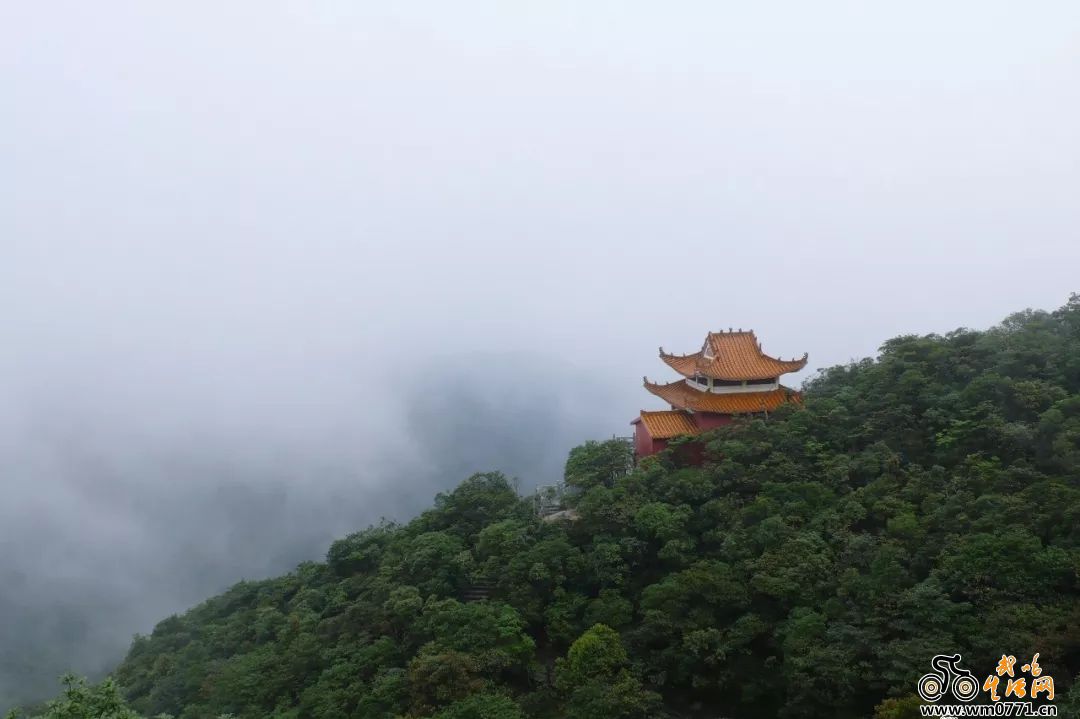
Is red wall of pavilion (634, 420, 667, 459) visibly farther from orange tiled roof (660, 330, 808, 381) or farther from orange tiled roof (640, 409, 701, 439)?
orange tiled roof (660, 330, 808, 381)

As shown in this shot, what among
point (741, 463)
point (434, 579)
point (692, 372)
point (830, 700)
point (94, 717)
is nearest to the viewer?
point (94, 717)

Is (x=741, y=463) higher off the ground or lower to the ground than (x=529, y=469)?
lower

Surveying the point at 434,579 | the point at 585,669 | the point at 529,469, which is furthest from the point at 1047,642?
the point at 529,469

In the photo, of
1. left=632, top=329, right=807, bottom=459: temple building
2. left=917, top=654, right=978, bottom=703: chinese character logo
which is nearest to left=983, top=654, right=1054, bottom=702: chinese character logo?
left=917, top=654, right=978, bottom=703: chinese character logo

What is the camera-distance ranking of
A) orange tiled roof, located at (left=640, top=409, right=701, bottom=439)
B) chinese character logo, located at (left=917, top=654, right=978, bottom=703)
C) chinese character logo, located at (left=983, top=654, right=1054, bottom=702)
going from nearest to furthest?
chinese character logo, located at (left=983, top=654, right=1054, bottom=702) → chinese character logo, located at (left=917, top=654, right=978, bottom=703) → orange tiled roof, located at (left=640, top=409, right=701, bottom=439)

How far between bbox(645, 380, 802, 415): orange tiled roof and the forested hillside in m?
1.22

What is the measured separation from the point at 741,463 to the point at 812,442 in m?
1.85

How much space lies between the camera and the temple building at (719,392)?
21547mm

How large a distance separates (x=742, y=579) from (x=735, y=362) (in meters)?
8.82

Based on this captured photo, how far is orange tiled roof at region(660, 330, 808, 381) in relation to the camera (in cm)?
2191

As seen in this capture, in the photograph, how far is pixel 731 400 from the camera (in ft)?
71.8

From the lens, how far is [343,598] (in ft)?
63.4

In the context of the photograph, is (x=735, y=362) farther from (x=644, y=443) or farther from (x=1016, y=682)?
(x=1016, y=682)

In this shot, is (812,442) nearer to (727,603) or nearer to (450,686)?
(727,603)
